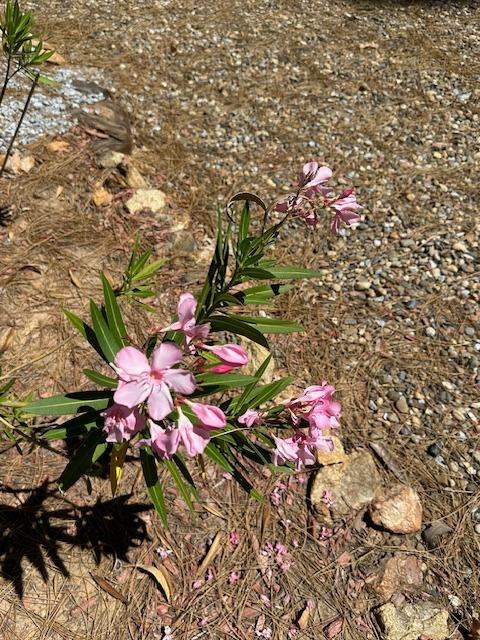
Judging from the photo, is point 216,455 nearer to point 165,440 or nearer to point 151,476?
point 151,476

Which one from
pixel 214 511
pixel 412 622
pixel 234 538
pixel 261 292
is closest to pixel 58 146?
pixel 261 292

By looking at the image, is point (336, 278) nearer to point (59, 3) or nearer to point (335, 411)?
point (335, 411)

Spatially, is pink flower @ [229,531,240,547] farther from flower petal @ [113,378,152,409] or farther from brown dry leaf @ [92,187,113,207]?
brown dry leaf @ [92,187,113,207]

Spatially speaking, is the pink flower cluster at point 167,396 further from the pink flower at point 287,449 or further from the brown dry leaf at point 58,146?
the brown dry leaf at point 58,146

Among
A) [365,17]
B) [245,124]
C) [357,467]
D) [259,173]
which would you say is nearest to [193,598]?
[357,467]

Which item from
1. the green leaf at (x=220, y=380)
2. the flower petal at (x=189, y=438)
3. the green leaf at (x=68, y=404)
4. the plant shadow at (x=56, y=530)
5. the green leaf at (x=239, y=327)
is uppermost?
the flower petal at (x=189, y=438)

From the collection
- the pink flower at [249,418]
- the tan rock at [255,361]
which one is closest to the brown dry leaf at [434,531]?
the tan rock at [255,361]
